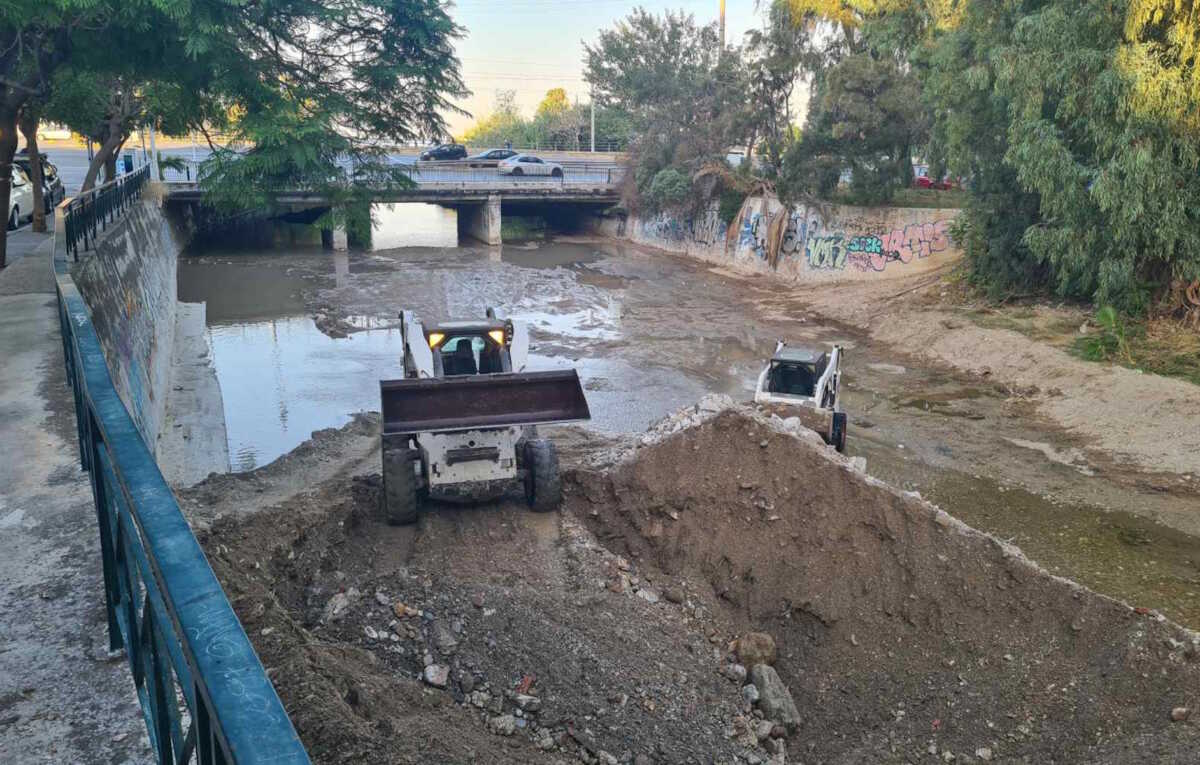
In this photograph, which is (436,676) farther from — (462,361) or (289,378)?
(289,378)

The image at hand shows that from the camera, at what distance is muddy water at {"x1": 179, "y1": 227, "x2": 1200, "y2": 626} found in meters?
13.9

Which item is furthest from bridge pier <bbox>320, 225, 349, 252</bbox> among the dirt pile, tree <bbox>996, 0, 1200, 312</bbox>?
the dirt pile

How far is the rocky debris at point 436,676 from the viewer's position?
298 inches

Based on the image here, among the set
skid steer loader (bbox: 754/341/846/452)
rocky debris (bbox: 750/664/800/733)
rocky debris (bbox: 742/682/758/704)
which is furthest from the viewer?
skid steer loader (bbox: 754/341/846/452)

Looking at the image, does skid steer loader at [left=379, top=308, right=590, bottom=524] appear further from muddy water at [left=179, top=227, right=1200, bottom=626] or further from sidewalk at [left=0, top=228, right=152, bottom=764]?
muddy water at [left=179, top=227, right=1200, bottom=626]

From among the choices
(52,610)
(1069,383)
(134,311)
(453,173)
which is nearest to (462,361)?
(52,610)

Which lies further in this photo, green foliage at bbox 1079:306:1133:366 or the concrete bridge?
the concrete bridge

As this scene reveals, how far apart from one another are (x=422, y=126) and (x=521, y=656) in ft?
27.0

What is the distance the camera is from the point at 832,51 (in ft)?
121

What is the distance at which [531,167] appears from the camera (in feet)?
180

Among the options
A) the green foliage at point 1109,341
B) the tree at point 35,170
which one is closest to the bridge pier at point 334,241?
the tree at point 35,170

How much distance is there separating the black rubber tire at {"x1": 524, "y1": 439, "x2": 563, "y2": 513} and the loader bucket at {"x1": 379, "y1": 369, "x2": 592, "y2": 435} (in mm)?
1042

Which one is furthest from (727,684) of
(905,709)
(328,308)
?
(328,308)

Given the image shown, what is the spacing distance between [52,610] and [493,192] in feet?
153
